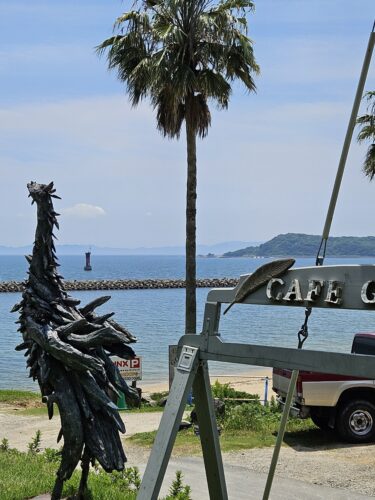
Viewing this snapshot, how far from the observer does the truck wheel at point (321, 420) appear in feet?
46.6

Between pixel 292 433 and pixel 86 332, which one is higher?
pixel 86 332

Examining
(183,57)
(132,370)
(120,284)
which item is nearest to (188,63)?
(183,57)

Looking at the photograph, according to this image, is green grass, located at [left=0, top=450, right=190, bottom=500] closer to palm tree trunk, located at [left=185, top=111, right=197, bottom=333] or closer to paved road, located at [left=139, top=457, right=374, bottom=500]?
paved road, located at [left=139, top=457, right=374, bottom=500]

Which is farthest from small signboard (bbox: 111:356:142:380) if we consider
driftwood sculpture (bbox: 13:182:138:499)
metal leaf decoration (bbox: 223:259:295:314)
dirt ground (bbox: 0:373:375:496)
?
metal leaf decoration (bbox: 223:259:295:314)

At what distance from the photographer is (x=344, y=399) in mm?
A: 13781

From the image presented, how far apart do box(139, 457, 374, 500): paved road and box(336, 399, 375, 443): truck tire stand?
2.52 m

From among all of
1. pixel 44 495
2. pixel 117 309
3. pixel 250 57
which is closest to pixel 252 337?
pixel 117 309

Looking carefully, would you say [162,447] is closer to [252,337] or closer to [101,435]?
[101,435]

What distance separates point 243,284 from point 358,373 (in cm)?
104

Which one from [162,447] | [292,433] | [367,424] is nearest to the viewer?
[162,447]

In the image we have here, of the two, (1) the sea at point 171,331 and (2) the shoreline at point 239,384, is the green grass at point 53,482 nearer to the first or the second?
(2) the shoreline at point 239,384

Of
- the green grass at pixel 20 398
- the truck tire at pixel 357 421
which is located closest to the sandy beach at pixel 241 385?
the green grass at pixel 20 398

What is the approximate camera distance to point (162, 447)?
529cm

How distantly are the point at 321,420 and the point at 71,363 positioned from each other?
290 inches
